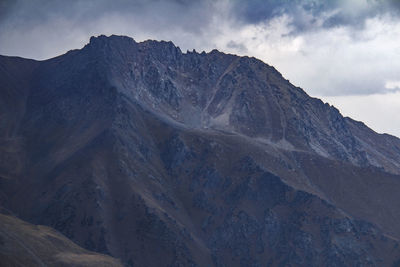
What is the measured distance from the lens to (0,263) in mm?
177875

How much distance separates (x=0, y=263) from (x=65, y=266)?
25.3 metres

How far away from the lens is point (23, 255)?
188500mm

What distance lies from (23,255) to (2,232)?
14.2 m

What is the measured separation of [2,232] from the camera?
196 meters

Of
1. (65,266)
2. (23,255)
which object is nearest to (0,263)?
(23,255)

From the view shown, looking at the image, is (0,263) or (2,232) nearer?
(0,263)

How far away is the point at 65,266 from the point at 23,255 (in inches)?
618

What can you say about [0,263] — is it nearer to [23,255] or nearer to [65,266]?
[23,255]

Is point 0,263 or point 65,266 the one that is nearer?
point 0,263

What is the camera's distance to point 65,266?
196 m

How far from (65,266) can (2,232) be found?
25315 millimetres
